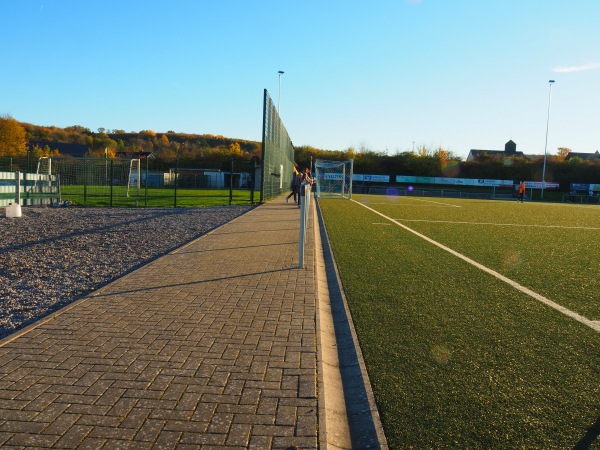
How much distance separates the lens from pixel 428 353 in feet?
13.3

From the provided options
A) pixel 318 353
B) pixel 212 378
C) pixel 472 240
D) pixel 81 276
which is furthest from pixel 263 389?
pixel 472 240

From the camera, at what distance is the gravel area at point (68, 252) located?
5.76 m

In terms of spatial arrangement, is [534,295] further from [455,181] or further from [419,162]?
[419,162]

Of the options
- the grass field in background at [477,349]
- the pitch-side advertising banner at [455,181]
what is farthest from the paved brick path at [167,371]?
the pitch-side advertising banner at [455,181]

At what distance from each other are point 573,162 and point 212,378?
75.8m

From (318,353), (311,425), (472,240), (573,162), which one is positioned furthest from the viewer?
(573,162)

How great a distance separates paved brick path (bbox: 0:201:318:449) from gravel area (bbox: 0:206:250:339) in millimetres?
559

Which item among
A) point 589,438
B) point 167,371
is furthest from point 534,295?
point 167,371

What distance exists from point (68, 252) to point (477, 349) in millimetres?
7757

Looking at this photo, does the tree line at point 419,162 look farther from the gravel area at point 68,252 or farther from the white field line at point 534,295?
the white field line at point 534,295

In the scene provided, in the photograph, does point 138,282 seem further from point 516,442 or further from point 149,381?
point 516,442

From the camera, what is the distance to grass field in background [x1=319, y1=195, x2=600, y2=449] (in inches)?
114

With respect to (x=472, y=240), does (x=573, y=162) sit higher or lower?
higher

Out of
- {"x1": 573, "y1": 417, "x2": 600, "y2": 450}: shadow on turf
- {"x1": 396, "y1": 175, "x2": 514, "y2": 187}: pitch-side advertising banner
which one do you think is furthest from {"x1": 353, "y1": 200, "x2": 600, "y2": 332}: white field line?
{"x1": 396, "y1": 175, "x2": 514, "y2": 187}: pitch-side advertising banner
